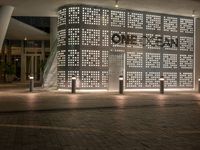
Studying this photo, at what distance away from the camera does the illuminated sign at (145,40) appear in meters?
23.2

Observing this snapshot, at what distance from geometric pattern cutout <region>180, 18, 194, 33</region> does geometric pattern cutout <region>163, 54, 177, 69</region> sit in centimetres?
184

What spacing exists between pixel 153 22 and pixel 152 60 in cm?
240

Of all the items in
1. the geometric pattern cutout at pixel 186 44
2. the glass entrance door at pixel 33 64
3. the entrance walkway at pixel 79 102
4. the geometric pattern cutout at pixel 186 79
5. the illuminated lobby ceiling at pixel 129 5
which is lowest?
the entrance walkway at pixel 79 102

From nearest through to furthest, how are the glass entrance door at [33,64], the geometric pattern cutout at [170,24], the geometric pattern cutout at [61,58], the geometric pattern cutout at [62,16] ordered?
the geometric pattern cutout at [61,58] → the geometric pattern cutout at [62,16] → the geometric pattern cutout at [170,24] → the glass entrance door at [33,64]

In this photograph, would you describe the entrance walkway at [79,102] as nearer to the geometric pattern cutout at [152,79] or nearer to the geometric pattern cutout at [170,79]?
the geometric pattern cutout at [152,79]

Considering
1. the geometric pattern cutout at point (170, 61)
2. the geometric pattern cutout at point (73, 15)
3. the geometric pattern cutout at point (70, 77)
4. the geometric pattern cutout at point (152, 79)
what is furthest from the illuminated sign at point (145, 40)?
the geometric pattern cutout at point (70, 77)

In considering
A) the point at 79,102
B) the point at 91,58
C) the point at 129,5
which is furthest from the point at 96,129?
the point at 129,5

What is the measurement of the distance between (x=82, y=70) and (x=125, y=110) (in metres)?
9.56

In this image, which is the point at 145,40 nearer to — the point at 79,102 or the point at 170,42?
the point at 170,42

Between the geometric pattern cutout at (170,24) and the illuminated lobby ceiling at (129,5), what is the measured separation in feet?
2.16

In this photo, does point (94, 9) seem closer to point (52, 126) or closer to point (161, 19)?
point (161, 19)

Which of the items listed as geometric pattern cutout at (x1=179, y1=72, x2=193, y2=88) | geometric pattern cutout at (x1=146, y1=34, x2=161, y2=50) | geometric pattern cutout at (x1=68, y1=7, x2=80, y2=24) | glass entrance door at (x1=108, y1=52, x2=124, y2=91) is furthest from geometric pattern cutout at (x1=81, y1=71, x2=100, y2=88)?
geometric pattern cutout at (x1=179, y1=72, x2=193, y2=88)

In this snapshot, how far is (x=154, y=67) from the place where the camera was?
2470cm

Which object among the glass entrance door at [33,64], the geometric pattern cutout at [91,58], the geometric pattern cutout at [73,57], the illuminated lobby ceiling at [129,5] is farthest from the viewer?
the glass entrance door at [33,64]
